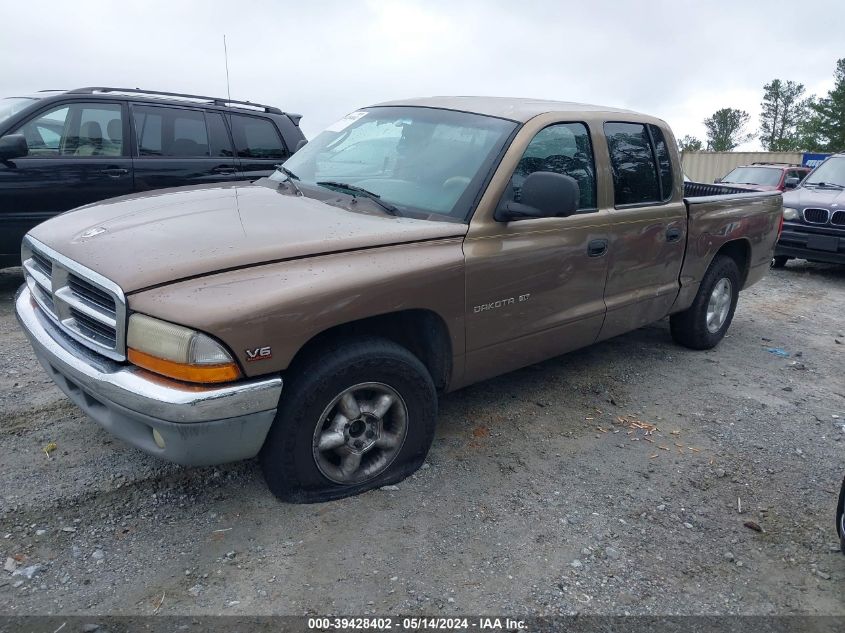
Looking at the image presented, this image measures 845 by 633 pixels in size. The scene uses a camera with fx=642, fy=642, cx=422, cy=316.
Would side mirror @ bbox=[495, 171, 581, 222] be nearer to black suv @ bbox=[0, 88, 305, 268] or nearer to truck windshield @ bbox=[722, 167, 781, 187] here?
black suv @ bbox=[0, 88, 305, 268]

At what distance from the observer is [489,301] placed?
3195 millimetres

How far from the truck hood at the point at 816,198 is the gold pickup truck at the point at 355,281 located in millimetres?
5759

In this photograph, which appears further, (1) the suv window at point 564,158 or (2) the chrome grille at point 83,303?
(1) the suv window at point 564,158

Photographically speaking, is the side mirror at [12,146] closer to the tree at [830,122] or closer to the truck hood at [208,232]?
the truck hood at [208,232]

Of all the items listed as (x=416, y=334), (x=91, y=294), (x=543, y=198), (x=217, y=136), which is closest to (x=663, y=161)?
(x=543, y=198)

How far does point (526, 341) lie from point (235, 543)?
179 centimetres

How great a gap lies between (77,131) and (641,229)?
16.5 ft

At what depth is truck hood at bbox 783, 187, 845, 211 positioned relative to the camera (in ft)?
28.7

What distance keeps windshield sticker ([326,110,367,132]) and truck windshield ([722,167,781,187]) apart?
1290 cm

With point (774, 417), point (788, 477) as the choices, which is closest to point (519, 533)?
point (788, 477)

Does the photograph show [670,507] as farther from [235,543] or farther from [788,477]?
[235,543]

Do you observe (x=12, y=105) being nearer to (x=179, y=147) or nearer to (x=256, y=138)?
(x=179, y=147)

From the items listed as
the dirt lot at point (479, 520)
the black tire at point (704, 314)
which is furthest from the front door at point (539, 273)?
the black tire at point (704, 314)

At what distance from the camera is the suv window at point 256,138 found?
6.91 metres
